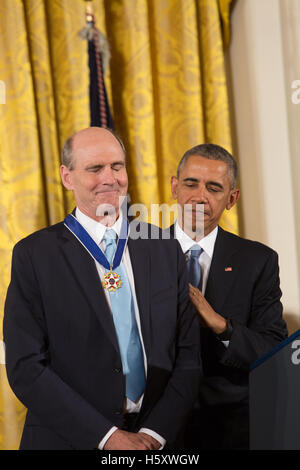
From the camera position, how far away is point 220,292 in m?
1.79

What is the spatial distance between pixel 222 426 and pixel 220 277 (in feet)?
1.67

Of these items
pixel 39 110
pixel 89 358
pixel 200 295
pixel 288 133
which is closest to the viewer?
pixel 89 358

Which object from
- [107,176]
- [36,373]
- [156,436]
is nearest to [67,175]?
[107,176]

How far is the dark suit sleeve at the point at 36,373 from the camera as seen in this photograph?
1.42 metres

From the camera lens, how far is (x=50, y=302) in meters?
1.48

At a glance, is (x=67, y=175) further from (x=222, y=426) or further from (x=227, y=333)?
(x=222, y=426)

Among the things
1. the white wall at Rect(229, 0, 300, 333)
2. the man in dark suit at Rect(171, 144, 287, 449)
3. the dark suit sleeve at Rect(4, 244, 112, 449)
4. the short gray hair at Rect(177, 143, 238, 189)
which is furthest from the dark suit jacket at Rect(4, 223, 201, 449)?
the white wall at Rect(229, 0, 300, 333)

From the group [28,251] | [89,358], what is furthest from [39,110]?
[89,358]

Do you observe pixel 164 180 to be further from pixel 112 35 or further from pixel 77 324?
pixel 77 324

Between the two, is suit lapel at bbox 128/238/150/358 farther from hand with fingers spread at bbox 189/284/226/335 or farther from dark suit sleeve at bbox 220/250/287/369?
dark suit sleeve at bbox 220/250/287/369

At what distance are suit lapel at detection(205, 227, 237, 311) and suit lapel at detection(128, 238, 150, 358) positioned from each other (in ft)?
0.96

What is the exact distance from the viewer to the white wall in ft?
7.19

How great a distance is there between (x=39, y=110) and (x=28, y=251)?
78 centimetres

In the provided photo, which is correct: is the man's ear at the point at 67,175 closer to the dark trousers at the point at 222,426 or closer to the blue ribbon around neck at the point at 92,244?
the blue ribbon around neck at the point at 92,244
